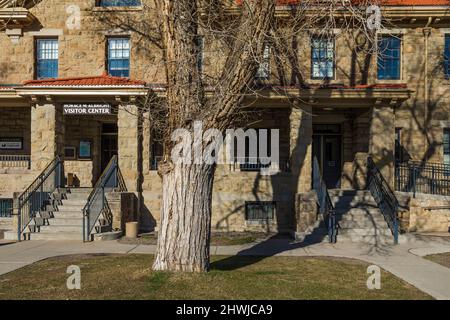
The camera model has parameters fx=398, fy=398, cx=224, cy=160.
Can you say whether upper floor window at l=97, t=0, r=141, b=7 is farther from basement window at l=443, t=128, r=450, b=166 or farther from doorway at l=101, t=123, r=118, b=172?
basement window at l=443, t=128, r=450, b=166

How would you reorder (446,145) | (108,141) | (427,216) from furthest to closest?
1. (108,141)
2. (446,145)
3. (427,216)

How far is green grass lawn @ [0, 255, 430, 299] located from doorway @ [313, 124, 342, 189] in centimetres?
797

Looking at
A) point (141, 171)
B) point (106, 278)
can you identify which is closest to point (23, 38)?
point (141, 171)

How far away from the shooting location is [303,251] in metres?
10.2

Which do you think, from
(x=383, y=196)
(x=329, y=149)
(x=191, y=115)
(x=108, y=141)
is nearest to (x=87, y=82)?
(x=108, y=141)

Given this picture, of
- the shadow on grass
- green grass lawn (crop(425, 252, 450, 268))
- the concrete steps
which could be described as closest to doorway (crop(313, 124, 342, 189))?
the shadow on grass

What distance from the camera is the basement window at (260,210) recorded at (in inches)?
549

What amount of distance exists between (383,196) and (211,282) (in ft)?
25.8

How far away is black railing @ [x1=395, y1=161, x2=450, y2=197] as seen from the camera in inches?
552

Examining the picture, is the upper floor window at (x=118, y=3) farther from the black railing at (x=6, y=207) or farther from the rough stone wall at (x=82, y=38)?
the black railing at (x=6, y=207)

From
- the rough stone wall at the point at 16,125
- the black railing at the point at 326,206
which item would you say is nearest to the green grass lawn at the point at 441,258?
the black railing at the point at 326,206

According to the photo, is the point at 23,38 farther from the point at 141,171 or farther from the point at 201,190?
the point at 201,190

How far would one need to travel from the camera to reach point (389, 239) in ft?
37.7

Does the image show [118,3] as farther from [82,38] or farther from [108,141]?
[108,141]
